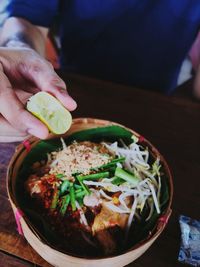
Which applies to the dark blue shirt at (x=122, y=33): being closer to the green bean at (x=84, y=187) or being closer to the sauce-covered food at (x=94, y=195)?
the sauce-covered food at (x=94, y=195)

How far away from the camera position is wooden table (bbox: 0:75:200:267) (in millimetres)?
877

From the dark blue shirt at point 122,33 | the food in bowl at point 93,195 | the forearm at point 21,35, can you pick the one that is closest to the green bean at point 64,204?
the food in bowl at point 93,195

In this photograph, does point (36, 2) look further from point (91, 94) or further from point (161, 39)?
point (161, 39)

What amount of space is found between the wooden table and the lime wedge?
30 cm

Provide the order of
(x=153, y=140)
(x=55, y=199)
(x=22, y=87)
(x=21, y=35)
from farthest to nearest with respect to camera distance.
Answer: (x=21, y=35) < (x=153, y=140) < (x=22, y=87) < (x=55, y=199)

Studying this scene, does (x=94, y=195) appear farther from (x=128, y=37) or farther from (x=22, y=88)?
(x=128, y=37)

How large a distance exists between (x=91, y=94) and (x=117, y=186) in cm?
56

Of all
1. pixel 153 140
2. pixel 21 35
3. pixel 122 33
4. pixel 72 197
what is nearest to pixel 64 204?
pixel 72 197

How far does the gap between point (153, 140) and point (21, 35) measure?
26.8 inches

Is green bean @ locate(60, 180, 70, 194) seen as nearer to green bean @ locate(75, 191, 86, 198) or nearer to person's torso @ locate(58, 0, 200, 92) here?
green bean @ locate(75, 191, 86, 198)

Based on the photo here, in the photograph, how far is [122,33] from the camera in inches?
63.5

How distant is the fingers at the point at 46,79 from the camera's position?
0.83 metres

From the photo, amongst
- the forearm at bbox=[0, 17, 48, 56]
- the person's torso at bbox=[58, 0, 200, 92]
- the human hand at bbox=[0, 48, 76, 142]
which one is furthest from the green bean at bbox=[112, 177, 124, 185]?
the person's torso at bbox=[58, 0, 200, 92]

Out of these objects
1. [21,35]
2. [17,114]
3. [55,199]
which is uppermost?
[17,114]
